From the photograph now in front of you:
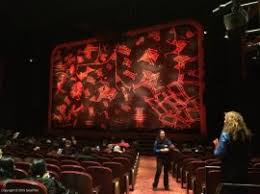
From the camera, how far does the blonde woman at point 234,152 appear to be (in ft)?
14.9

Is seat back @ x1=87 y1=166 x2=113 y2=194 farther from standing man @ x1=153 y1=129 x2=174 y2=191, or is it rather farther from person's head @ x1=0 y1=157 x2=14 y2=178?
standing man @ x1=153 y1=129 x2=174 y2=191

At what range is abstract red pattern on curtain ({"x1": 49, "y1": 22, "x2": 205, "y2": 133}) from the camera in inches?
718

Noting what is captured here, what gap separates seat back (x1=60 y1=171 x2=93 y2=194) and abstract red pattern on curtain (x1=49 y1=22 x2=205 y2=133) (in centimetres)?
1316

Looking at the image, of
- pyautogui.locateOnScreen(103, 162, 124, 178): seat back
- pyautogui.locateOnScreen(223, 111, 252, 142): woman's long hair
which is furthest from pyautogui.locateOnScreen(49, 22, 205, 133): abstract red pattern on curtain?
pyautogui.locateOnScreen(223, 111, 252, 142): woman's long hair

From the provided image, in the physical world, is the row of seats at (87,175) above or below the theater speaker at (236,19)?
below

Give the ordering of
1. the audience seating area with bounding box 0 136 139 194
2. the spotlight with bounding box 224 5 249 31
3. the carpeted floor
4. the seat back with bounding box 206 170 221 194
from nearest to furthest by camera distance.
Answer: the audience seating area with bounding box 0 136 139 194, the seat back with bounding box 206 170 221 194, the spotlight with bounding box 224 5 249 31, the carpeted floor

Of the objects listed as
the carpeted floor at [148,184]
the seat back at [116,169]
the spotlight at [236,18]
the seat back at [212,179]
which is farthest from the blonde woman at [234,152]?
the carpeted floor at [148,184]

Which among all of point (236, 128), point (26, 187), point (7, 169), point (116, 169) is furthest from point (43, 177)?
point (116, 169)

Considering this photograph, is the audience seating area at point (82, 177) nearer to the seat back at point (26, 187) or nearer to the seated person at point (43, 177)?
the seat back at point (26, 187)

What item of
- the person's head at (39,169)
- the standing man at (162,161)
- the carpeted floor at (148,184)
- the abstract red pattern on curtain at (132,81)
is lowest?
the carpeted floor at (148,184)

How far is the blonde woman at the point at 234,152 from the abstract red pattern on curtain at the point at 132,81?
13120 mm

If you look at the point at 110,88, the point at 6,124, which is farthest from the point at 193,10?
the point at 6,124

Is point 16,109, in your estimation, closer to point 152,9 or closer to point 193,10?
point 152,9

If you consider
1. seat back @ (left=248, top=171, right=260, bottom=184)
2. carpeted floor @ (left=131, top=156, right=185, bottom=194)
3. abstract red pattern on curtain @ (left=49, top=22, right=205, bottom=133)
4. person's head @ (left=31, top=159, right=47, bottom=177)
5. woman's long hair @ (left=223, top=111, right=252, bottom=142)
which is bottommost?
carpeted floor @ (left=131, top=156, right=185, bottom=194)
